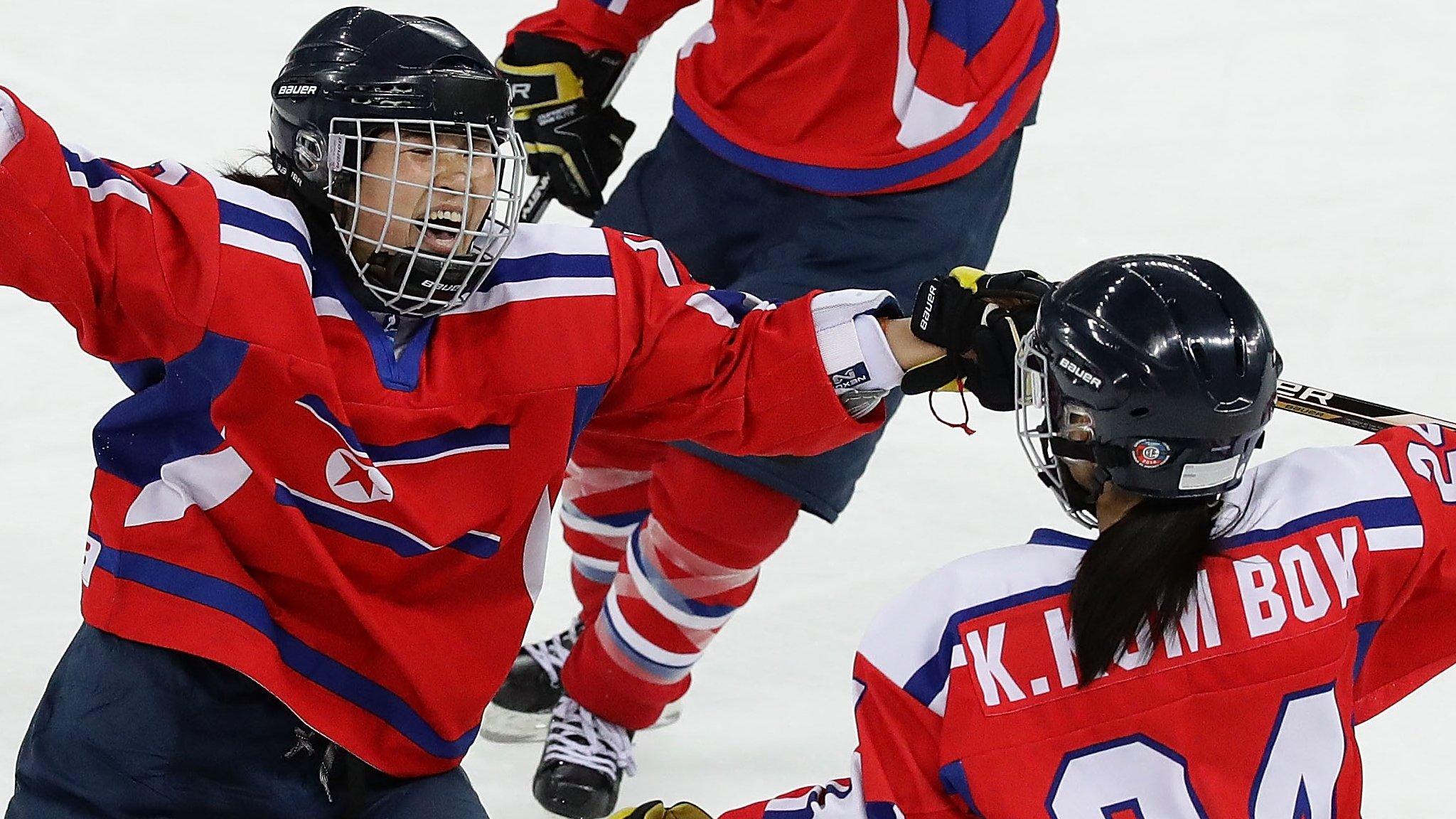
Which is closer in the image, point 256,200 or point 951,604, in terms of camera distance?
point 951,604

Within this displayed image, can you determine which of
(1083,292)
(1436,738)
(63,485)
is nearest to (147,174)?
(1083,292)

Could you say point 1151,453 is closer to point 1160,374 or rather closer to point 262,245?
point 1160,374

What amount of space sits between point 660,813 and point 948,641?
0.40 m

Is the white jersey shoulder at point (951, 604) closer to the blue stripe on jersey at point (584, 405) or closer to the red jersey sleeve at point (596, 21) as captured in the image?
the blue stripe on jersey at point (584, 405)

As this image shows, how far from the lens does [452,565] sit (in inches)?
77.4

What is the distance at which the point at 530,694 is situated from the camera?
2949 mm

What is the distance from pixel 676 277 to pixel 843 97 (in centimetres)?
55

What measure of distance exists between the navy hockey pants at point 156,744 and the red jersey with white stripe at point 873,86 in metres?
1.04

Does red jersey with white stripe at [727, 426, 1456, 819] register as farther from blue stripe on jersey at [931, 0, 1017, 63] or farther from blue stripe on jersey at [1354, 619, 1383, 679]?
blue stripe on jersey at [931, 0, 1017, 63]

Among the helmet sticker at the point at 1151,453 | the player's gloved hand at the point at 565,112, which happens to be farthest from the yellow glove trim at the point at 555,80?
the helmet sticker at the point at 1151,453

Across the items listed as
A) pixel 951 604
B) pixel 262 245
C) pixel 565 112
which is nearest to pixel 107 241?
pixel 262 245

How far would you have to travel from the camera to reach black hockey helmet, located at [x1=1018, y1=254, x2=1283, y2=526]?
1.59m

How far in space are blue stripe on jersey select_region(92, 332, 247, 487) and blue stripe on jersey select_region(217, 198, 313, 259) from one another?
11 cm

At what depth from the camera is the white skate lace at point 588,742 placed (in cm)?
269
